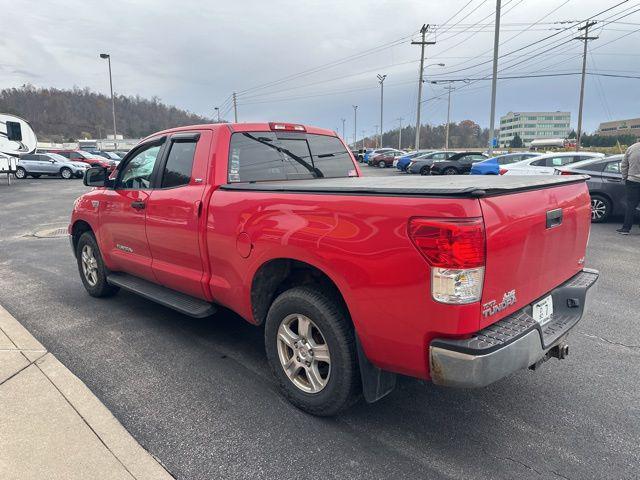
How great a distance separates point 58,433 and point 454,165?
88.4 feet

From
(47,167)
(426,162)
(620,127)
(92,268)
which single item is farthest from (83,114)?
(620,127)

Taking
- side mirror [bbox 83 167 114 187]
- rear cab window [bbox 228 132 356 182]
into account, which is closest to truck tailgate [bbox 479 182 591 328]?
rear cab window [bbox 228 132 356 182]

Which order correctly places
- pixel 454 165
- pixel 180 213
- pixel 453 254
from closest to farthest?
1. pixel 453 254
2. pixel 180 213
3. pixel 454 165

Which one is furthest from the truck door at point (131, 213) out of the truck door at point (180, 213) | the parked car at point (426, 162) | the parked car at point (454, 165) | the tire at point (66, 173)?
the tire at point (66, 173)

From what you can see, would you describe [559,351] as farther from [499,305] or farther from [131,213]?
[131,213]

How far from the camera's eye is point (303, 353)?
2.92m

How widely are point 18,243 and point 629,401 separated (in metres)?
10.3

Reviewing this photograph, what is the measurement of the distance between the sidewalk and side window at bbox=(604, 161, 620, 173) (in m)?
10.9

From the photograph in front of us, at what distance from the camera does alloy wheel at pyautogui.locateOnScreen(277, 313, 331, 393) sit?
9.36ft

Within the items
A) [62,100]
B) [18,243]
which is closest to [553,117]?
[62,100]

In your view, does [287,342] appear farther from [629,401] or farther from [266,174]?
[629,401]

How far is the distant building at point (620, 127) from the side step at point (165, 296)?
12919 cm

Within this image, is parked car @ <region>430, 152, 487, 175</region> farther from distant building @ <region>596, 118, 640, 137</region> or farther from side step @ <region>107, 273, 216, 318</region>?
distant building @ <region>596, 118, 640, 137</region>

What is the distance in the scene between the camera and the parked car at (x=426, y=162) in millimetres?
28066
